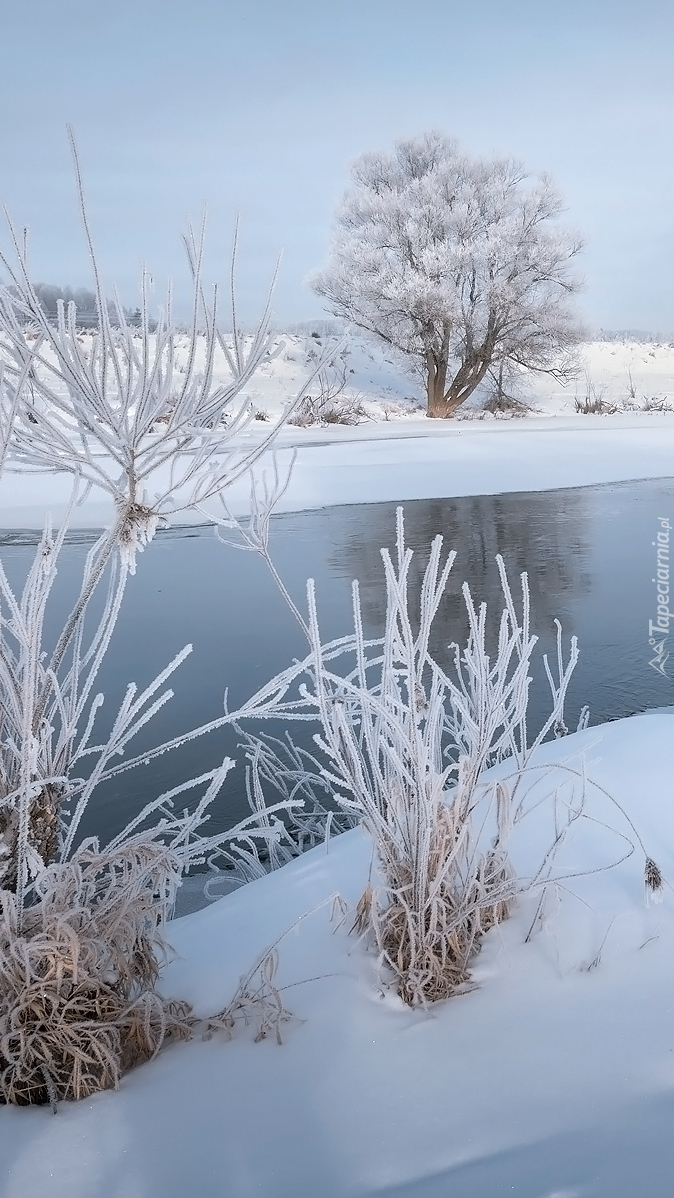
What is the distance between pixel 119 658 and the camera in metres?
4.40

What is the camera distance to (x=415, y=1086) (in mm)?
1393

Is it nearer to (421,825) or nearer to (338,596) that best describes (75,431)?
(421,825)

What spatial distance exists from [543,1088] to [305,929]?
0.67 metres

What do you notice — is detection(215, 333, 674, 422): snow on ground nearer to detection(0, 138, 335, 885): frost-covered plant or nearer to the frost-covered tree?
the frost-covered tree

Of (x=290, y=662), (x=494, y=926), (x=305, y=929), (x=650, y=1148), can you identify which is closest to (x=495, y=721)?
(x=494, y=926)

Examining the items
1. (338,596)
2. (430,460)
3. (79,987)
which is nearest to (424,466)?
(430,460)

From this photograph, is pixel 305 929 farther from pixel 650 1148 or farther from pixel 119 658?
pixel 119 658

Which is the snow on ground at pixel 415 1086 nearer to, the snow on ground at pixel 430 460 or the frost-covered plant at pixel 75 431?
the frost-covered plant at pixel 75 431

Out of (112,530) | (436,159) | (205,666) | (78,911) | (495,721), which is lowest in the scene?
(205,666)

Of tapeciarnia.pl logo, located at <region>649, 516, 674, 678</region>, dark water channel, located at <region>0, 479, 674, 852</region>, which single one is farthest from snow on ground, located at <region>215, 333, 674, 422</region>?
tapeciarnia.pl logo, located at <region>649, 516, 674, 678</region>

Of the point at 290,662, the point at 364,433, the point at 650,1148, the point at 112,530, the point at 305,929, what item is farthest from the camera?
the point at 364,433

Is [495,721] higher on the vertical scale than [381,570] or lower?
higher

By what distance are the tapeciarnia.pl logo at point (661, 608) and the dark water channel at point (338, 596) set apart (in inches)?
2.0

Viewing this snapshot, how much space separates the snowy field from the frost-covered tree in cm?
1813
